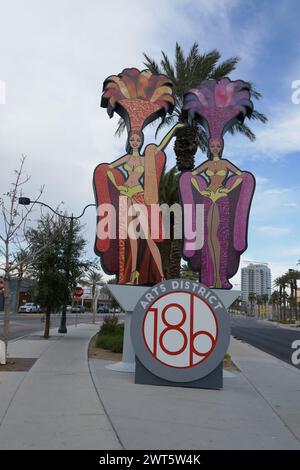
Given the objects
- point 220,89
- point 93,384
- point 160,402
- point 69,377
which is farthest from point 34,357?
point 220,89

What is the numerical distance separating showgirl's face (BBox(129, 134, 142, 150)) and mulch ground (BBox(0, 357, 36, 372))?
5.94 m

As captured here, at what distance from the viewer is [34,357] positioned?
13.6m

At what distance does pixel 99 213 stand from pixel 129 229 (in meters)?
0.85

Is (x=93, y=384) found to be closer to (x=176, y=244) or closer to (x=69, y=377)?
(x=69, y=377)

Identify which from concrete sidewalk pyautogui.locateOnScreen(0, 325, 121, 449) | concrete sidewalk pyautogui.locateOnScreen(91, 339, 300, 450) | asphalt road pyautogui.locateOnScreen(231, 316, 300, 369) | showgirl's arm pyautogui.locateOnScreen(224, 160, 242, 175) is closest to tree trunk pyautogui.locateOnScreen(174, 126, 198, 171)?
showgirl's arm pyautogui.locateOnScreen(224, 160, 242, 175)

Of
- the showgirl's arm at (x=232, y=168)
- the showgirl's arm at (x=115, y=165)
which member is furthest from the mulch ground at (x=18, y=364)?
the showgirl's arm at (x=232, y=168)

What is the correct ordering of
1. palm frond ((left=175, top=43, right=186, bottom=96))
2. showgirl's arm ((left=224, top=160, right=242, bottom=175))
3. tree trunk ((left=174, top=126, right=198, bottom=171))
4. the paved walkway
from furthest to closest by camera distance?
1. palm frond ((left=175, top=43, right=186, bottom=96))
2. tree trunk ((left=174, top=126, right=198, bottom=171))
3. showgirl's arm ((left=224, top=160, right=242, bottom=175))
4. the paved walkway

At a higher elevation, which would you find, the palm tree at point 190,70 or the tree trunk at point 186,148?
the palm tree at point 190,70

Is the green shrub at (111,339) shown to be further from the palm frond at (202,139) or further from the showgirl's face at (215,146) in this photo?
the palm frond at (202,139)

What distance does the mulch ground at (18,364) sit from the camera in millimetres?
11078

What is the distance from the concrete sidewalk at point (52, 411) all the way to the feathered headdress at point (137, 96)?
21.6 ft

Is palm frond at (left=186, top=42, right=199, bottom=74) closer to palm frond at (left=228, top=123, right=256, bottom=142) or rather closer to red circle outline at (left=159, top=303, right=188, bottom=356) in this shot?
palm frond at (left=228, top=123, right=256, bottom=142)

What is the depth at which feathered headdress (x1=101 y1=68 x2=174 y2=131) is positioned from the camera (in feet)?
A: 43.4

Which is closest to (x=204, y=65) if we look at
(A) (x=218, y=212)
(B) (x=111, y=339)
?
(A) (x=218, y=212)
